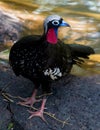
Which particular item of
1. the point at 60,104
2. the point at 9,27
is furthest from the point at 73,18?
the point at 60,104

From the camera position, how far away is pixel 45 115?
4250 mm

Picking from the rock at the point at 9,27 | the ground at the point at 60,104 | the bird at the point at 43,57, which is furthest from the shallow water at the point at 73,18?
the bird at the point at 43,57

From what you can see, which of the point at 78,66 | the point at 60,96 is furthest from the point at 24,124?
the point at 78,66

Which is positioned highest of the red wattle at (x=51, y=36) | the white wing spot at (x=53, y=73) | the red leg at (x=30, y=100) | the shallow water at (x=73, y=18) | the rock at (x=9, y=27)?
the red wattle at (x=51, y=36)

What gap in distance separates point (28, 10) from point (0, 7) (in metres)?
0.60

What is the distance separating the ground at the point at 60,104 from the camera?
412cm

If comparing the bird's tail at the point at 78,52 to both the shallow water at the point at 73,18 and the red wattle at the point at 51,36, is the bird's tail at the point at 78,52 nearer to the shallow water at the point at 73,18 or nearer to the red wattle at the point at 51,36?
the shallow water at the point at 73,18

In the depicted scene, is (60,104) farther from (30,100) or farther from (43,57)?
(43,57)

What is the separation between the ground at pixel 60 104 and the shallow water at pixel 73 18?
1.41 ft

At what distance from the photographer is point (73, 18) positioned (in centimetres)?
695

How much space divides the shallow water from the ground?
0.43 metres

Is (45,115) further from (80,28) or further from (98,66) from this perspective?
(80,28)

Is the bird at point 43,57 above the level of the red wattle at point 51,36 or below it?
below

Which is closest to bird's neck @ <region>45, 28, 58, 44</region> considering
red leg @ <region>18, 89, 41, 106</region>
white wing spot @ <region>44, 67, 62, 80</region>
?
white wing spot @ <region>44, 67, 62, 80</region>
